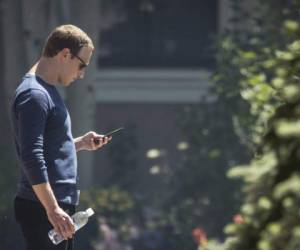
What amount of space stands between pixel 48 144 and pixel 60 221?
36 cm

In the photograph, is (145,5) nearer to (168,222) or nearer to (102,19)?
(102,19)

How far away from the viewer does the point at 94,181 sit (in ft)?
35.4

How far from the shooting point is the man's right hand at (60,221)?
15.1 ft

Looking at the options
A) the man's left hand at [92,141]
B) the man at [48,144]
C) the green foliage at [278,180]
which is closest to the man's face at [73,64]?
the man at [48,144]

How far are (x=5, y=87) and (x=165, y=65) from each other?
2.35m

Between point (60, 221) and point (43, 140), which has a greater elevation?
point (43, 140)

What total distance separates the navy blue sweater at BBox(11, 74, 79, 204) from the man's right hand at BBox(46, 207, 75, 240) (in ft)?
0.44

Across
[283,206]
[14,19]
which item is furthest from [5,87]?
[283,206]

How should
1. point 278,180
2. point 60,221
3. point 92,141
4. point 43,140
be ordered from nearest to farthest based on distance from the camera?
point 278,180, point 60,221, point 43,140, point 92,141

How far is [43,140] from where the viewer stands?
4.77m

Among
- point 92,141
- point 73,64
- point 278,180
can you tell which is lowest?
point 92,141

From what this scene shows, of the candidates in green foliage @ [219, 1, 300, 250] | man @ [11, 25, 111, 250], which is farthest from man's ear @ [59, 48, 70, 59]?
→ green foliage @ [219, 1, 300, 250]

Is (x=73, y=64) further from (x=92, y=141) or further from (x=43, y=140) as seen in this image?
(x=92, y=141)

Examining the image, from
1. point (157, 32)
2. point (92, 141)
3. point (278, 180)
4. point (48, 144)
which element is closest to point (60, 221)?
point (48, 144)
